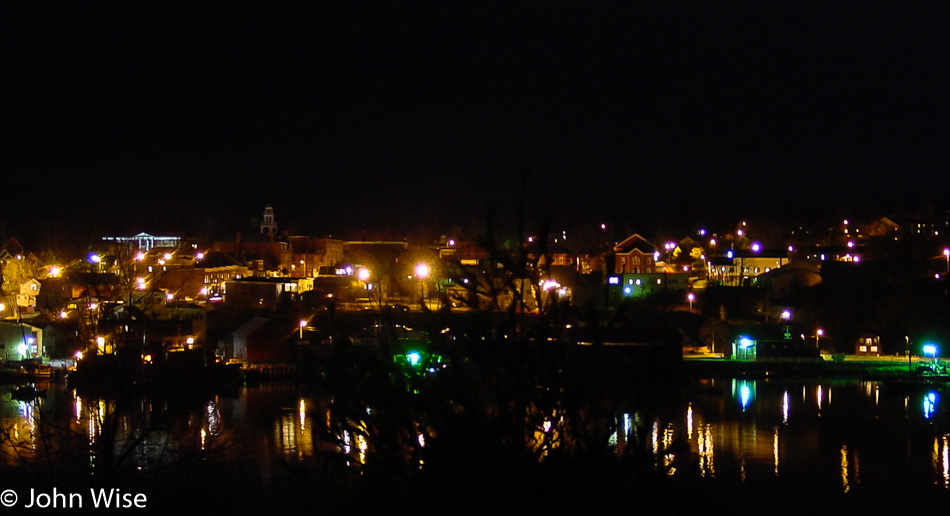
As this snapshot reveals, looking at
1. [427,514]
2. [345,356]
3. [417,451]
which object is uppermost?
[345,356]

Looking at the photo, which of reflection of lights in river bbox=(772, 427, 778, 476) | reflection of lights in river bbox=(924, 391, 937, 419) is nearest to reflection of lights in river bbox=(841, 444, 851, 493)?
reflection of lights in river bbox=(772, 427, 778, 476)

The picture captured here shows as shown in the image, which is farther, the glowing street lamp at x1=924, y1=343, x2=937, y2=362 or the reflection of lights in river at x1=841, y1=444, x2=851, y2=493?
the glowing street lamp at x1=924, y1=343, x2=937, y2=362

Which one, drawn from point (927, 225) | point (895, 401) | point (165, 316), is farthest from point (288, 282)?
point (927, 225)

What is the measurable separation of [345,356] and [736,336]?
9.94 m

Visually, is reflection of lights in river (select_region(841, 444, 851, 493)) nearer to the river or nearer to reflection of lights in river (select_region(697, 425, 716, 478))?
the river

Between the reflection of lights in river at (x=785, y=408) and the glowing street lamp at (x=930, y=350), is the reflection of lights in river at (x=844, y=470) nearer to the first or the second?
the reflection of lights in river at (x=785, y=408)

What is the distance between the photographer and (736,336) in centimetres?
1116

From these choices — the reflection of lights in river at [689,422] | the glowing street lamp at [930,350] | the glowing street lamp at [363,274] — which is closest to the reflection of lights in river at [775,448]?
the reflection of lights in river at [689,422]

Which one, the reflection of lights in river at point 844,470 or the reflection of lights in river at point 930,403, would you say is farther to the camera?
the reflection of lights in river at point 930,403

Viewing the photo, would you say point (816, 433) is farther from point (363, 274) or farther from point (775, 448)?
point (363, 274)

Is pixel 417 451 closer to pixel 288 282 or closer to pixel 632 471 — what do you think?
pixel 632 471

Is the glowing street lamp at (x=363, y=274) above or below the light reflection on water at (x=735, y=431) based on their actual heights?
above

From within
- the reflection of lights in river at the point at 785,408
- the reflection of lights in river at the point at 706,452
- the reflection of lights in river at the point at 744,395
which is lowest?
the reflection of lights in river at the point at 706,452

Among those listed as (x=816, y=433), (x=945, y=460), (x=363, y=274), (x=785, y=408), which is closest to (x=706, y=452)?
(x=816, y=433)
